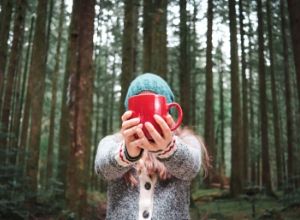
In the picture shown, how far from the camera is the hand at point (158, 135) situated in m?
1.63

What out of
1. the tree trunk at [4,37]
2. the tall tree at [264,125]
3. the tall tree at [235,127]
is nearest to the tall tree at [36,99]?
the tree trunk at [4,37]

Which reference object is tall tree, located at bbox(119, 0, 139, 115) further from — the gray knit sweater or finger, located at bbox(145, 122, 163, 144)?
finger, located at bbox(145, 122, 163, 144)

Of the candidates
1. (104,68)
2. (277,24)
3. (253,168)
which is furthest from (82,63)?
(104,68)

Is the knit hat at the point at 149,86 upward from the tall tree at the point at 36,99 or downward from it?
downward

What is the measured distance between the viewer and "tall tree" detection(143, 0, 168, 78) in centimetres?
1361

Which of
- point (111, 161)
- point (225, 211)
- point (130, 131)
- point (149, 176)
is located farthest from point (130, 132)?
point (225, 211)

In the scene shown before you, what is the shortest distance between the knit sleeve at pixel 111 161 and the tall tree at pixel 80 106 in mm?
4568

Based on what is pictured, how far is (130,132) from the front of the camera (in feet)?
5.45

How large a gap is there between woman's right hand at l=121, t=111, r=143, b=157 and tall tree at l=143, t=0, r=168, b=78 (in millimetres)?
11453

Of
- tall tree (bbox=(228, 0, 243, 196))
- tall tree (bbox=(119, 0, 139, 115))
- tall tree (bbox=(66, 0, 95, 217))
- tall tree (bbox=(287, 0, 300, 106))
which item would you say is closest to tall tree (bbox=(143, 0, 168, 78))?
tall tree (bbox=(119, 0, 139, 115))

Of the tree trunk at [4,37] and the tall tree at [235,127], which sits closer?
the tree trunk at [4,37]

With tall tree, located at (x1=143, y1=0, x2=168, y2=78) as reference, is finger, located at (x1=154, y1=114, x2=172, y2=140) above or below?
below

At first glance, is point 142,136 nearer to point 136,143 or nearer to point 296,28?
point 136,143

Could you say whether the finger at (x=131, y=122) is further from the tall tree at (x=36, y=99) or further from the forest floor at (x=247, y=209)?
the tall tree at (x=36, y=99)
